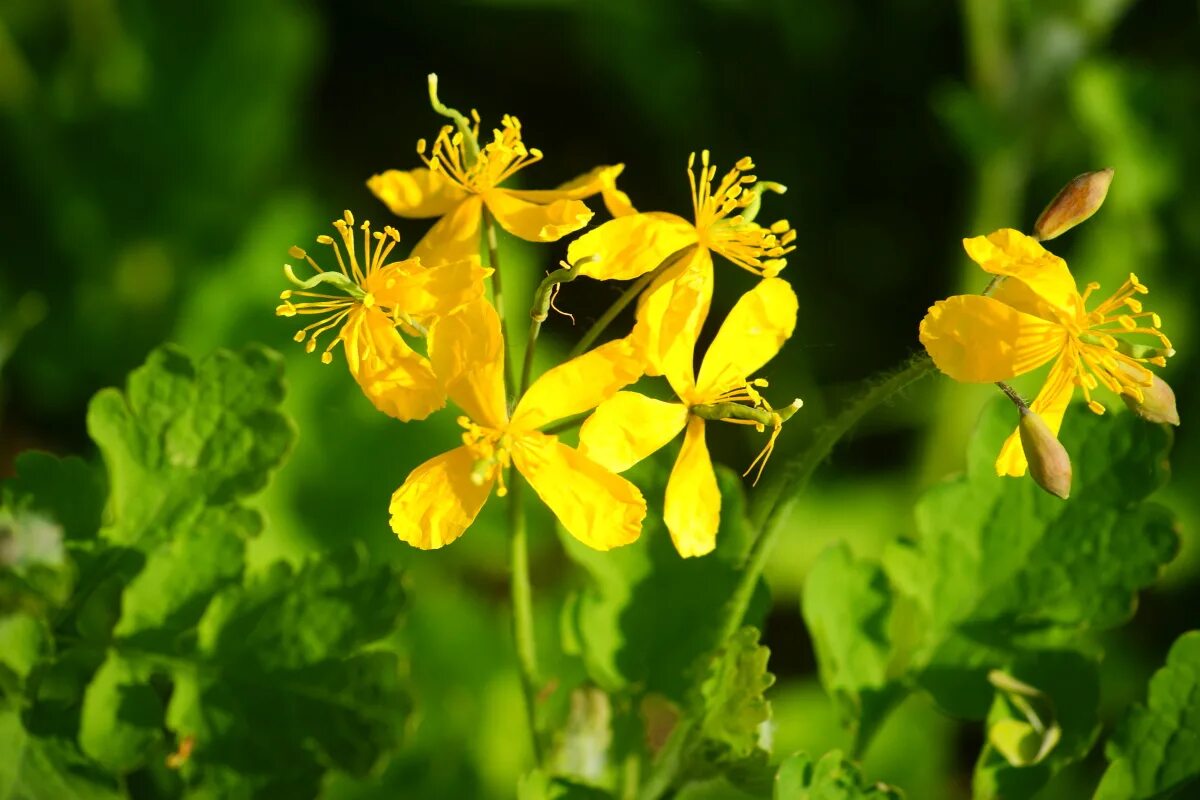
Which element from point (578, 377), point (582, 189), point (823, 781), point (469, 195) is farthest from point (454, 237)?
point (823, 781)

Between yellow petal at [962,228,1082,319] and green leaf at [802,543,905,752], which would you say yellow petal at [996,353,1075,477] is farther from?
green leaf at [802,543,905,752]

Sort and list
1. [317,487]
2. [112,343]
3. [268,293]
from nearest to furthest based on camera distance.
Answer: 1. [317,487]
2. [268,293]
3. [112,343]

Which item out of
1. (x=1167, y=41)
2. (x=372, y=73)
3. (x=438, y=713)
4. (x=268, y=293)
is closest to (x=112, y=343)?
(x=268, y=293)

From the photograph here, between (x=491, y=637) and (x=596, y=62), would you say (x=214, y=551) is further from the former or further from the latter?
(x=596, y=62)

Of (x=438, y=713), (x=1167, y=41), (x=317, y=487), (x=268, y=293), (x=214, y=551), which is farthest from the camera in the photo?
(x=1167, y=41)

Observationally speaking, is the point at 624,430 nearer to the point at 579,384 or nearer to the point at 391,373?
the point at 579,384

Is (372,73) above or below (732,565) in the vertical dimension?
above

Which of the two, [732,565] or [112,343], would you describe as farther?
[112,343]
